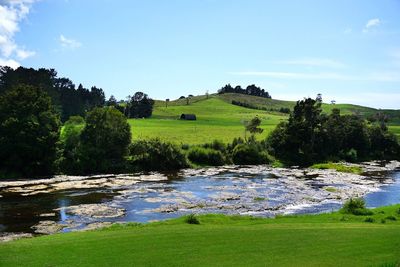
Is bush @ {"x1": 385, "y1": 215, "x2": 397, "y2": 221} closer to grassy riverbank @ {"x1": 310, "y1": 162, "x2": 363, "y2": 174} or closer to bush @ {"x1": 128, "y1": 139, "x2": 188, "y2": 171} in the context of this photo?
grassy riverbank @ {"x1": 310, "y1": 162, "x2": 363, "y2": 174}

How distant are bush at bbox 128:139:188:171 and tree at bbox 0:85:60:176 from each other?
1739 centimetres

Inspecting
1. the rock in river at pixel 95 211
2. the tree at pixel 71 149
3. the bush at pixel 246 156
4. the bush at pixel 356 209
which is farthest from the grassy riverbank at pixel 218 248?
the bush at pixel 246 156

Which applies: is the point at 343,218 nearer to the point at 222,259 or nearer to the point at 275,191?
the point at 222,259

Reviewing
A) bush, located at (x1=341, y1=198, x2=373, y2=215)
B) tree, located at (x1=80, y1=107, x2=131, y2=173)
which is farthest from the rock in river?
tree, located at (x1=80, y1=107, x2=131, y2=173)

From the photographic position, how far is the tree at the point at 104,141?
8256 cm

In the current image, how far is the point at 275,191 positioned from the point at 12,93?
159 ft

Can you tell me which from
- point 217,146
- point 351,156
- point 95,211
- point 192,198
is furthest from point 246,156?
point 95,211

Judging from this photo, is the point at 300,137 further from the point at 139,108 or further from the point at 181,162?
the point at 139,108

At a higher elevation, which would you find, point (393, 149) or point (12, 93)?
point (12, 93)

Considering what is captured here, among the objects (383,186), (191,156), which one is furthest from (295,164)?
(383,186)

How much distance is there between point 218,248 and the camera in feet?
75.5

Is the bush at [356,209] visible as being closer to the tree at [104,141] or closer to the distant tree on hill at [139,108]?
the tree at [104,141]

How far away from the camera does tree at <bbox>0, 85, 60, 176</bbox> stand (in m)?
73.0

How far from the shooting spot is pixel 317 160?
108m
